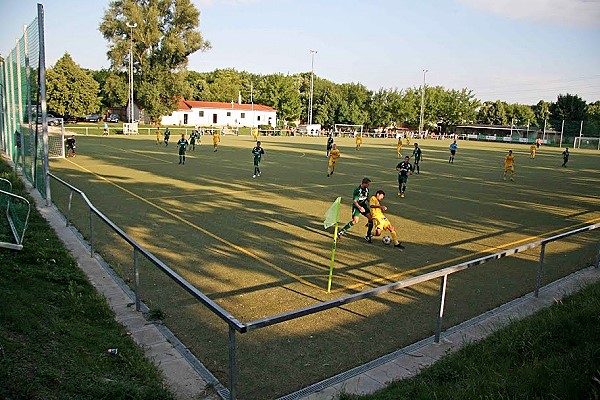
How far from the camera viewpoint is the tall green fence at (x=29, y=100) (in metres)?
13.4

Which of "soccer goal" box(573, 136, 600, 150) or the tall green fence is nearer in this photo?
the tall green fence

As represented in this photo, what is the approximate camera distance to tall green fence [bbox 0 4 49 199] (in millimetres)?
13406

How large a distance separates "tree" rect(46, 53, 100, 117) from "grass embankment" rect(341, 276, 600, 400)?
3094 inches

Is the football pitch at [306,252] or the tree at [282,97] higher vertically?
the tree at [282,97]

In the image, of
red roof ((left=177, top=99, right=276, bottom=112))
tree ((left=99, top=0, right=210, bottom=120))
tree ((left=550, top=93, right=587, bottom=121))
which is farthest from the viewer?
tree ((left=550, top=93, right=587, bottom=121))

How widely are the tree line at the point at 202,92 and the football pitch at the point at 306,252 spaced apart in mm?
51929

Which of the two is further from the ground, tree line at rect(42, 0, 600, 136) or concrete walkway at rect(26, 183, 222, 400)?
tree line at rect(42, 0, 600, 136)

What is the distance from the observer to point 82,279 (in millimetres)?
7711

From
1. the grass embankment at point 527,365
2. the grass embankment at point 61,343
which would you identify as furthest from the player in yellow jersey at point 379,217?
the grass embankment at point 61,343

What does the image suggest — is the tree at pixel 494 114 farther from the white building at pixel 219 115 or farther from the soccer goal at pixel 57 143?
the soccer goal at pixel 57 143

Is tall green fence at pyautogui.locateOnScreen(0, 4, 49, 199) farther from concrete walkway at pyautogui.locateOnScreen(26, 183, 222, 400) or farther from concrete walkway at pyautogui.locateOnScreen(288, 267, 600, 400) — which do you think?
concrete walkway at pyautogui.locateOnScreen(288, 267, 600, 400)

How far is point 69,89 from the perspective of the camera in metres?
73.2

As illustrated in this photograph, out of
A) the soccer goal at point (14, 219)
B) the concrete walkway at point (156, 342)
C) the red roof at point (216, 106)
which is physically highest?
the red roof at point (216, 106)

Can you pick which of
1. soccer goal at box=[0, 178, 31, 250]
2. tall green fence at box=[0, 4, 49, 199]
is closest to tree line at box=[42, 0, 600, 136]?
tall green fence at box=[0, 4, 49, 199]
